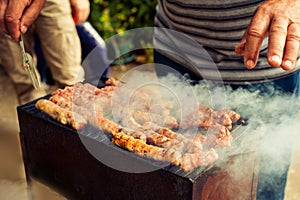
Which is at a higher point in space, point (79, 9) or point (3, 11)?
point (3, 11)

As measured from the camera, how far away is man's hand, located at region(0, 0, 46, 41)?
8.07ft

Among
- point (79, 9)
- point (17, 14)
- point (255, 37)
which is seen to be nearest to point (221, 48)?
point (255, 37)

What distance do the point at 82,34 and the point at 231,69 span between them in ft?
8.78

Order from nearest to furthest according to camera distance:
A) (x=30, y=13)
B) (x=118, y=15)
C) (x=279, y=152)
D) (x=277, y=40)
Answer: (x=277, y=40) < (x=30, y=13) < (x=279, y=152) < (x=118, y=15)

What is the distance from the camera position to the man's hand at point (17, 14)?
96.9 inches

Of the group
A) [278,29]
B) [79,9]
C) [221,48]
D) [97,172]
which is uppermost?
[278,29]

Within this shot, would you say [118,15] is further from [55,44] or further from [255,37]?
[255,37]

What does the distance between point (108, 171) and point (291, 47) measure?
105cm

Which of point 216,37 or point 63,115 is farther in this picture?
point 216,37

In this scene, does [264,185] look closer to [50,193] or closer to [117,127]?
[117,127]

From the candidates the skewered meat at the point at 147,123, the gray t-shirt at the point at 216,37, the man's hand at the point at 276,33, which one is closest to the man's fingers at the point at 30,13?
the skewered meat at the point at 147,123

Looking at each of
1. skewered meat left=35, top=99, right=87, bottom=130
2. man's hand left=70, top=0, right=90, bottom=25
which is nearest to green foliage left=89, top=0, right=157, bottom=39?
man's hand left=70, top=0, right=90, bottom=25

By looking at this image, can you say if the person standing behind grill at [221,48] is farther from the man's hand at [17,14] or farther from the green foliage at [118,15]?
the green foliage at [118,15]

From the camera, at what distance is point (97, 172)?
2346 mm
